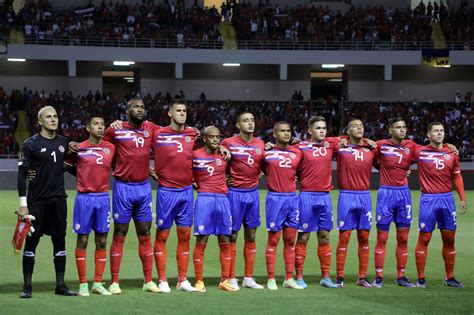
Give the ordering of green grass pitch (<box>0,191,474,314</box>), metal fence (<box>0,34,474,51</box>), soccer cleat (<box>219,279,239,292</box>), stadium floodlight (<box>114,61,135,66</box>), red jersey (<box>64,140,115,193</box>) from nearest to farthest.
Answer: green grass pitch (<box>0,191,474,314</box>) < red jersey (<box>64,140,115,193</box>) < soccer cleat (<box>219,279,239,292</box>) < metal fence (<box>0,34,474,51</box>) < stadium floodlight (<box>114,61,135,66</box>)

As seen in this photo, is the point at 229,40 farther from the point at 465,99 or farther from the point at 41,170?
the point at 41,170

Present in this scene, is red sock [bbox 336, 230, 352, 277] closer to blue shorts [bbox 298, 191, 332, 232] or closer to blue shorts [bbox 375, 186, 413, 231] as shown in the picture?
blue shorts [bbox 298, 191, 332, 232]

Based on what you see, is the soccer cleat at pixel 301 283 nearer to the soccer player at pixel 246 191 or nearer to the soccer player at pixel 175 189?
the soccer player at pixel 246 191

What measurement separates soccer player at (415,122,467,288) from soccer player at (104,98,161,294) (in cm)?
376

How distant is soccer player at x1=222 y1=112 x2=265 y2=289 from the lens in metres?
12.8

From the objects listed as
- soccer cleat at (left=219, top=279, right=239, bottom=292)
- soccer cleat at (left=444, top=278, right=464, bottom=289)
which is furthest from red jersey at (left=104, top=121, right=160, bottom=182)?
soccer cleat at (left=444, top=278, right=464, bottom=289)

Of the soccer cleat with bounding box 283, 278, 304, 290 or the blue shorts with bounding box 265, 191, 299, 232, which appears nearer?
the soccer cleat with bounding box 283, 278, 304, 290

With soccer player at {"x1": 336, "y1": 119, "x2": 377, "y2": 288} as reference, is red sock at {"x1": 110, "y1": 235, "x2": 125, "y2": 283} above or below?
below

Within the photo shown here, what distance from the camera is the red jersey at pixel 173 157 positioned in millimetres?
12445

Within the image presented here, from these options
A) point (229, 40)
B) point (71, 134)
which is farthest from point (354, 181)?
point (229, 40)

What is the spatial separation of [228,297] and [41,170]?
274cm

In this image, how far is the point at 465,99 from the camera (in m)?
49.8

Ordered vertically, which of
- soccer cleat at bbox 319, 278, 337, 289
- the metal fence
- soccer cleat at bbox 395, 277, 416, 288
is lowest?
soccer cleat at bbox 395, 277, 416, 288

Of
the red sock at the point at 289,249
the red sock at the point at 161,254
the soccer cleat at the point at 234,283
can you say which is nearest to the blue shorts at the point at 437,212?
the red sock at the point at 289,249
